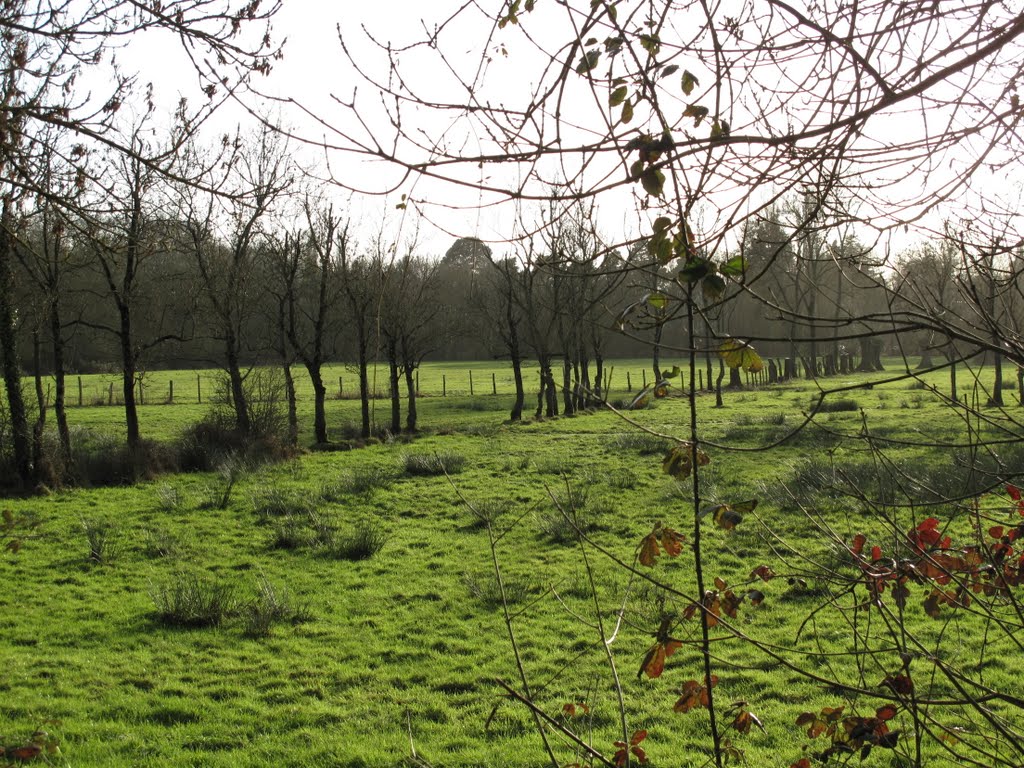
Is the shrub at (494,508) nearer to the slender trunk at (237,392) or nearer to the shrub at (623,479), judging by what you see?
the shrub at (623,479)

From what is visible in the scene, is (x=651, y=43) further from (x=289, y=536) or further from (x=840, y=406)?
(x=840, y=406)

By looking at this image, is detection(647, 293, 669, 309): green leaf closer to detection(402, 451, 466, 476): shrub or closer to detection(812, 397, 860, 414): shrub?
detection(402, 451, 466, 476): shrub

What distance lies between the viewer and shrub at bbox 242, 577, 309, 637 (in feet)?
25.7

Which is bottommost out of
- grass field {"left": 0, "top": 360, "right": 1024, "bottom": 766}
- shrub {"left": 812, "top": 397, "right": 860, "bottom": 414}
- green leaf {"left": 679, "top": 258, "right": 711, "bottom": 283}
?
grass field {"left": 0, "top": 360, "right": 1024, "bottom": 766}

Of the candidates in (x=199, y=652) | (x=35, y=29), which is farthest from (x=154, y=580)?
(x=35, y=29)

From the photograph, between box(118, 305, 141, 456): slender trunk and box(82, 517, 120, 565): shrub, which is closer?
box(82, 517, 120, 565): shrub

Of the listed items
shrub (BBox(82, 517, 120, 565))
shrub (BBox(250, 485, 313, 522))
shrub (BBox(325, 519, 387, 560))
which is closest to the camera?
shrub (BBox(82, 517, 120, 565))

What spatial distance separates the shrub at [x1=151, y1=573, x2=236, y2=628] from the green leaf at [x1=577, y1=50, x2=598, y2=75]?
740 cm

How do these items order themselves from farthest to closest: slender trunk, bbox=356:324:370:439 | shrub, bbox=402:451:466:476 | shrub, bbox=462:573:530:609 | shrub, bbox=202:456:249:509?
slender trunk, bbox=356:324:370:439, shrub, bbox=402:451:466:476, shrub, bbox=202:456:249:509, shrub, bbox=462:573:530:609

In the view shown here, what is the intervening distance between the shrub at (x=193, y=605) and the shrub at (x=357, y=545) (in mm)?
2088

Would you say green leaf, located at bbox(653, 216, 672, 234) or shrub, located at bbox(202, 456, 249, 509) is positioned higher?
green leaf, located at bbox(653, 216, 672, 234)

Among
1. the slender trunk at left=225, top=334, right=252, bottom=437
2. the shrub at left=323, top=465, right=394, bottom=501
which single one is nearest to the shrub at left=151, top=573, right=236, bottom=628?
the shrub at left=323, top=465, right=394, bottom=501

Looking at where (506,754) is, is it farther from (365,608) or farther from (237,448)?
(237,448)

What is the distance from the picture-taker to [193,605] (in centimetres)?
815
